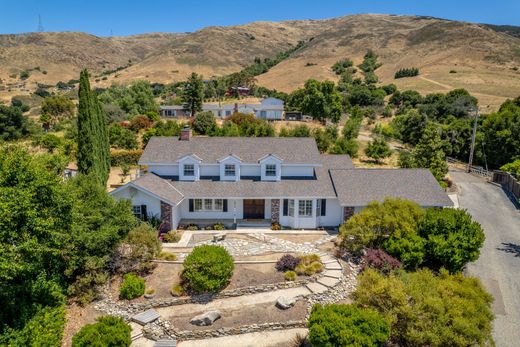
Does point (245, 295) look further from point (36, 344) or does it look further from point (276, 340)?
point (36, 344)

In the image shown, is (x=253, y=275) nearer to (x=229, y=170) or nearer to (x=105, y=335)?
(x=105, y=335)

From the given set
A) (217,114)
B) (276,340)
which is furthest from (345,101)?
(276,340)

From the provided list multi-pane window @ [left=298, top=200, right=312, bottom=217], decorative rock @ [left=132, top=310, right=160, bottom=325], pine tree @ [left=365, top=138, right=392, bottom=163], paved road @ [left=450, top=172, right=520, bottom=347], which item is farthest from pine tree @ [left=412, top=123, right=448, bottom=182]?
decorative rock @ [left=132, top=310, right=160, bottom=325]

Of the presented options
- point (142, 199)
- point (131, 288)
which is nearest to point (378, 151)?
point (142, 199)

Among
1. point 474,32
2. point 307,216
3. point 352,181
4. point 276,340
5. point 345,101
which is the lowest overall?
point 276,340

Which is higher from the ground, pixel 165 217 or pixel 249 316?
pixel 165 217

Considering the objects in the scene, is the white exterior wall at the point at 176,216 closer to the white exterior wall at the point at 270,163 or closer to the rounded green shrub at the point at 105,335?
the white exterior wall at the point at 270,163

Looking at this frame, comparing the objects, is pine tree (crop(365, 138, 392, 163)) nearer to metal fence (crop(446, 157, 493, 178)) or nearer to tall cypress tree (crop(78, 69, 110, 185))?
metal fence (crop(446, 157, 493, 178))
